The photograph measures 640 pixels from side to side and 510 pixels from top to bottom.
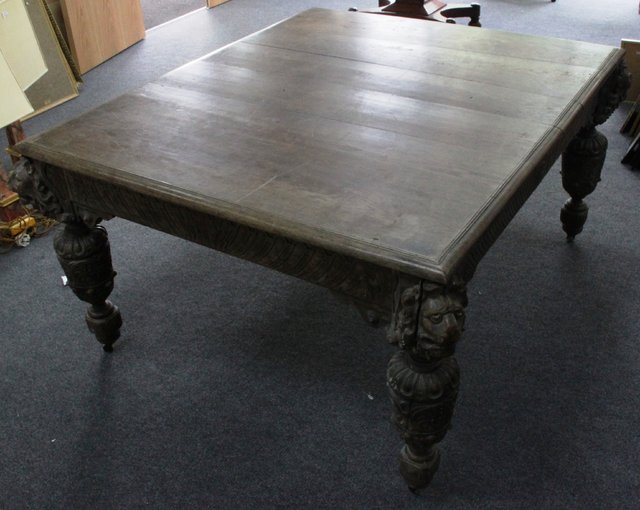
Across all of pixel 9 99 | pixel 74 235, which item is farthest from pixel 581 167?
pixel 9 99

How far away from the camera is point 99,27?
376 cm

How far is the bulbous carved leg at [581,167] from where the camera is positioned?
6.52 feet

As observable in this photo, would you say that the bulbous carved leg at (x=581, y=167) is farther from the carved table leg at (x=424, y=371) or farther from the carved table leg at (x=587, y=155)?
the carved table leg at (x=424, y=371)

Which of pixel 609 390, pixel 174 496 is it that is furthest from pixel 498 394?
pixel 174 496

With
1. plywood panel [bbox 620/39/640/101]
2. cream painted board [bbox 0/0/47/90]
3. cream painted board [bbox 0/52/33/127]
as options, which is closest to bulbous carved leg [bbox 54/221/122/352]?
cream painted board [bbox 0/52/33/127]

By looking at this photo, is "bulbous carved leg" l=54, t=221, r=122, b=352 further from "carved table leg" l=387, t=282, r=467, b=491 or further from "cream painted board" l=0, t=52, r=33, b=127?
"carved table leg" l=387, t=282, r=467, b=491

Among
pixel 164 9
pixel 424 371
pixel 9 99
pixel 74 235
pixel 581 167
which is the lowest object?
pixel 164 9

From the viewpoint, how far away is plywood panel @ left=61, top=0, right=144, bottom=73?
3551 mm

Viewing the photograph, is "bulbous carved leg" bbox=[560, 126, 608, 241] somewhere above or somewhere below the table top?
below

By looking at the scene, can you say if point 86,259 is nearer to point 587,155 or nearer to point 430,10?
point 587,155

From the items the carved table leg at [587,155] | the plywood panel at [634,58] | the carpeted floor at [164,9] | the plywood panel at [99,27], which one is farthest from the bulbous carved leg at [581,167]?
the carpeted floor at [164,9]

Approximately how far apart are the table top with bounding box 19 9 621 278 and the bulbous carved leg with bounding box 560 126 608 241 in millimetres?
245

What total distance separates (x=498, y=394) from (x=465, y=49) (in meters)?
0.94

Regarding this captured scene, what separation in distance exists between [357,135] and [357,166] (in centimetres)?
15
